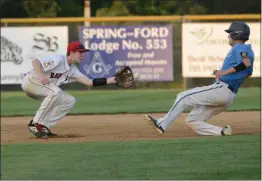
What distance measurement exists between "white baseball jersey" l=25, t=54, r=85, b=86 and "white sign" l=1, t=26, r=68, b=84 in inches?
500

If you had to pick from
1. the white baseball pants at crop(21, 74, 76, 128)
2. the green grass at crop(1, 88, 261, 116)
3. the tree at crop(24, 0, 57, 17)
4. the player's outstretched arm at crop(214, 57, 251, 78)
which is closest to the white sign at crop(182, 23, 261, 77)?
the green grass at crop(1, 88, 261, 116)

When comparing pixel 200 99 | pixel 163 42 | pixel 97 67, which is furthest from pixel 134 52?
pixel 200 99

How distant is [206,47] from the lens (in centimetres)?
2364

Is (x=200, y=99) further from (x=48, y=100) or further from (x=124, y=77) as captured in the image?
(x=48, y=100)

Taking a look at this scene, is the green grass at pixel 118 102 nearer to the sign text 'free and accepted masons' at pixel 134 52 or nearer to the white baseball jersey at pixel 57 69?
the sign text 'free and accepted masons' at pixel 134 52

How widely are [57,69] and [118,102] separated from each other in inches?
305

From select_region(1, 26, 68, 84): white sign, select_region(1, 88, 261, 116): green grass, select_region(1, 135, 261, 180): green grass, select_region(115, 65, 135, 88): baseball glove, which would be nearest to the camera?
select_region(1, 135, 261, 180): green grass

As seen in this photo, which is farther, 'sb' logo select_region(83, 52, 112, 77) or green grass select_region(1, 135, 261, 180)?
'sb' logo select_region(83, 52, 112, 77)

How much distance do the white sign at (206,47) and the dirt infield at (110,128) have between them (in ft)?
27.8

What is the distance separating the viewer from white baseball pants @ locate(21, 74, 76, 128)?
36.4 ft

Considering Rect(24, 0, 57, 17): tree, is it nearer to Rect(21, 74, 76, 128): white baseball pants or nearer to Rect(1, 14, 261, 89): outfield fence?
Rect(1, 14, 261, 89): outfield fence

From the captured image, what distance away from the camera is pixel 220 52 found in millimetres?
23500

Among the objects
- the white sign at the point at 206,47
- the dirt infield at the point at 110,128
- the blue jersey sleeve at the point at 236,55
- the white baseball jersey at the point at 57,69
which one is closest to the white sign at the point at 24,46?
the white sign at the point at 206,47

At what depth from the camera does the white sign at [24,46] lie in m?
24.1
